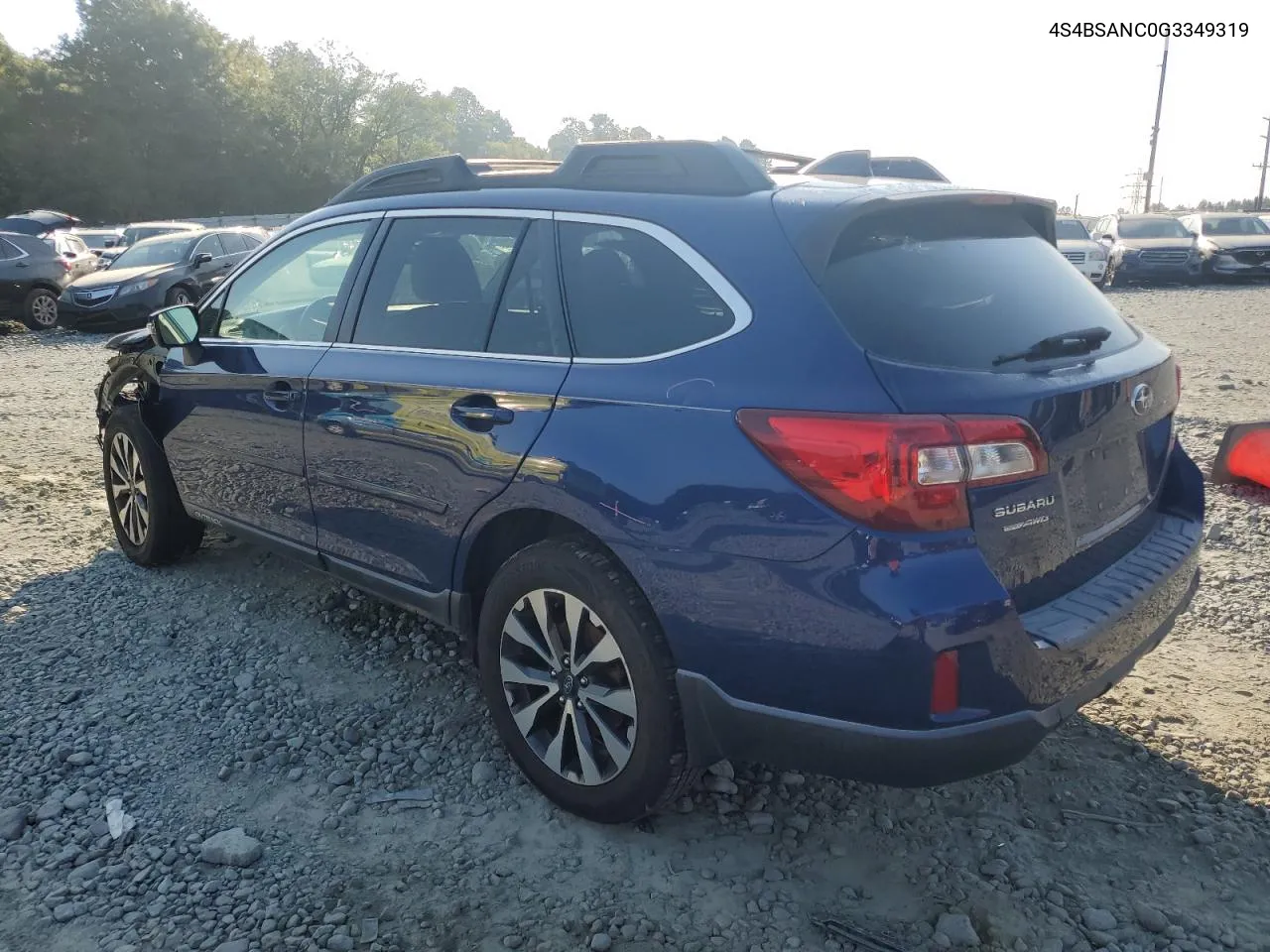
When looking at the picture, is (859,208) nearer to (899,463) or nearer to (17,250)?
(899,463)

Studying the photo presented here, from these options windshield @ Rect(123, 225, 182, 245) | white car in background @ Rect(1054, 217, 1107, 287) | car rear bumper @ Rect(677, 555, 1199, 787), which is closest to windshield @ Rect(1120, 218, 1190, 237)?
white car in background @ Rect(1054, 217, 1107, 287)

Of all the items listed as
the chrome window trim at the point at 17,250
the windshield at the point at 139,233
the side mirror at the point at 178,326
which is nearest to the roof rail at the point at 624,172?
the side mirror at the point at 178,326

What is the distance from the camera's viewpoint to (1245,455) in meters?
5.55

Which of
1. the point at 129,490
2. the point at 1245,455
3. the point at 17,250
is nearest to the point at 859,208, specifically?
the point at 129,490

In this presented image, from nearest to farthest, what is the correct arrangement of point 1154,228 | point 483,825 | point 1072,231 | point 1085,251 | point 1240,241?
point 483,825, point 1085,251, point 1240,241, point 1072,231, point 1154,228

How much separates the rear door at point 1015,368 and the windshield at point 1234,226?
76.4 ft

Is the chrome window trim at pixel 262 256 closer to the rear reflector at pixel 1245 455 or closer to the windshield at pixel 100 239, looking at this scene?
the rear reflector at pixel 1245 455

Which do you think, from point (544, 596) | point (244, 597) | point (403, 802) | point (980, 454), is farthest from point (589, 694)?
point (244, 597)

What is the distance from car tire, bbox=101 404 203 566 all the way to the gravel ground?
0.64 metres

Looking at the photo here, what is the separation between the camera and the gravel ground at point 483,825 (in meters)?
2.51

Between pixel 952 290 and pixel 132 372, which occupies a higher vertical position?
pixel 952 290

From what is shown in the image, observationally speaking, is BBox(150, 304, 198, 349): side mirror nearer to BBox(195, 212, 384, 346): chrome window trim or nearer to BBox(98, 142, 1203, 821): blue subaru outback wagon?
BBox(195, 212, 384, 346): chrome window trim

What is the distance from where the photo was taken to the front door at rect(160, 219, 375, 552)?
377 centimetres

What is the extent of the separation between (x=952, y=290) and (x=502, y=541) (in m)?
1.48
